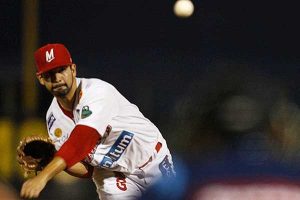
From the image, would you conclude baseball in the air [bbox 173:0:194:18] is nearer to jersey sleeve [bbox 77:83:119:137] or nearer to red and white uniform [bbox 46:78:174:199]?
red and white uniform [bbox 46:78:174:199]

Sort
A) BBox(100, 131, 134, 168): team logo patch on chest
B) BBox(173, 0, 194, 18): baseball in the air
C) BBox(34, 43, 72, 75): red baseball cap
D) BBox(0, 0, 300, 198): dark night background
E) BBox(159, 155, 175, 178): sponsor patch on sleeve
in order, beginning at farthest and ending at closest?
BBox(173, 0, 194, 18): baseball in the air → BBox(0, 0, 300, 198): dark night background → BBox(159, 155, 175, 178): sponsor patch on sleeve → BBox(100, 131, 134, 168): team logo patch on chest → BBox(34, 43, 72, 75): red baseball cap

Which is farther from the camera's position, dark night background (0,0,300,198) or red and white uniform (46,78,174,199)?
dark night background (0,0,300,198)

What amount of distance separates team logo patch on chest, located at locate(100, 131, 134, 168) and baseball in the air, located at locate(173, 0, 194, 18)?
681 centimetres

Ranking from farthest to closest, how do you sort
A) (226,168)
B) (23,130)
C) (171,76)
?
(171,76)
(23,130)
(226,168)

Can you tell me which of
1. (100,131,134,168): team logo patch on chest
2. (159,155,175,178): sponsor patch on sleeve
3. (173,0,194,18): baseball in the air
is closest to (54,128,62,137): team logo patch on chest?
(100,131,134,168): team logo patch on chest

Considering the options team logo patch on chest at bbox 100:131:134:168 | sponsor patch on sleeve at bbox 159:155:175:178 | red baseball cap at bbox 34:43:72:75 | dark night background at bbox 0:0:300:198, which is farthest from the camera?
dark night background at bbox 0:0:300:198

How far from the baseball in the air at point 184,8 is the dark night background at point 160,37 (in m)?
0.11

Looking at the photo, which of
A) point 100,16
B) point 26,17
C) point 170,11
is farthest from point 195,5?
point 26,17

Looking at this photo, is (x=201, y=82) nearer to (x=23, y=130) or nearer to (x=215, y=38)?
(x=215, y=38)

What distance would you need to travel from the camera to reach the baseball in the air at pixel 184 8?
10.6m

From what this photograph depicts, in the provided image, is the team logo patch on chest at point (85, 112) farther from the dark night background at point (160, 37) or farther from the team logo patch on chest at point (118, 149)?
the dark night background at point (160, 37)

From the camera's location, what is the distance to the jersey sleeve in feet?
11.5

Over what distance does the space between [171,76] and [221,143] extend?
5479 millimetres

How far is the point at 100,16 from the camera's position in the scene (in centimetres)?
1066
